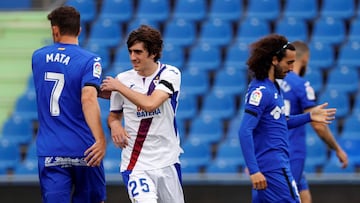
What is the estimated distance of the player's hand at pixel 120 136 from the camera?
23.6 ft

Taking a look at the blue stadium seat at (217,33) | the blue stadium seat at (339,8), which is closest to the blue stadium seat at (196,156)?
the blue stadium seat at (217,33)

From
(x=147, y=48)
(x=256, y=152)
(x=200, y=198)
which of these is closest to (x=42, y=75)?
(x=147, y=48)

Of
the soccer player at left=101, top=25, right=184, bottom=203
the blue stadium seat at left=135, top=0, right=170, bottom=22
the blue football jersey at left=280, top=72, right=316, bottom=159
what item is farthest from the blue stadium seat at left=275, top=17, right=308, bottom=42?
the soccer player at left=101, top=25, right=184, bottom=203

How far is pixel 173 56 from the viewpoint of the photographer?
1397 centimetres

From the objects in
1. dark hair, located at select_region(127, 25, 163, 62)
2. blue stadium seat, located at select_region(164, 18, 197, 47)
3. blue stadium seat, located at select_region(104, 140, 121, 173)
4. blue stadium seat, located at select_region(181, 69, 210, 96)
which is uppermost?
dark hair, located at select_region(127, 25, 163, 62)

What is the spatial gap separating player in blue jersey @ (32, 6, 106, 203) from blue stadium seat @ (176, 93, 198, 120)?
5.80m

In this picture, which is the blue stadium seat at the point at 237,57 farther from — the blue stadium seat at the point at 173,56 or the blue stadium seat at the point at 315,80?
the blue stadium seat at the point at 315,80

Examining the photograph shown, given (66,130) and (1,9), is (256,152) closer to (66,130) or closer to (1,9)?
(66,130)

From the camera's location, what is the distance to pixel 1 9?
53.1ft

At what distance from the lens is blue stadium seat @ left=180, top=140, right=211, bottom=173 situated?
12.5 meters

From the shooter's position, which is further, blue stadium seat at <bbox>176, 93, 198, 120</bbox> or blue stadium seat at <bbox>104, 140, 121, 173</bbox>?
blue stadium seat at <bbox>176, 93, 198, 120</bbox>

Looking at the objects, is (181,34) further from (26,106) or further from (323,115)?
(323,115)

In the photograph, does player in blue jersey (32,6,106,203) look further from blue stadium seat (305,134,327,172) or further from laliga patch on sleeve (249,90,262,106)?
blue stadium seat (305,134,327,172)

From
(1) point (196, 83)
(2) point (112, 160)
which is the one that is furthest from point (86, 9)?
(2) point (112, 160)
